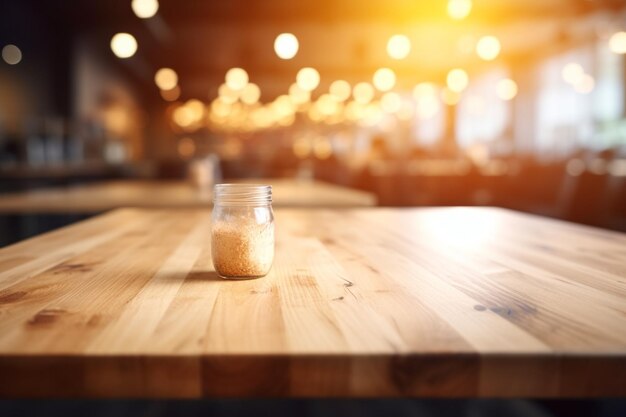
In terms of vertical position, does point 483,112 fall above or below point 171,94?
below

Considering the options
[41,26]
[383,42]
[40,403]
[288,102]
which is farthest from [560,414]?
[288,102]

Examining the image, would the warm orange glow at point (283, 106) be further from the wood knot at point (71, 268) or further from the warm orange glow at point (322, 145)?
the wood knot at point (71, 268)

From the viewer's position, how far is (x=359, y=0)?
7.40 metres

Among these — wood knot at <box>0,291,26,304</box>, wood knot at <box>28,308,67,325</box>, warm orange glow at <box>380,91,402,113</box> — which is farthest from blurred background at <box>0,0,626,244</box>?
wood knot at <box>28,308,67,325</box>

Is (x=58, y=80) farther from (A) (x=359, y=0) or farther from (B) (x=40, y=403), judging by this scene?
(B) (x=40, y=403)

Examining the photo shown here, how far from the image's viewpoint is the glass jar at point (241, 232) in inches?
35.0

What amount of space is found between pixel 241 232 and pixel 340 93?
1173cm

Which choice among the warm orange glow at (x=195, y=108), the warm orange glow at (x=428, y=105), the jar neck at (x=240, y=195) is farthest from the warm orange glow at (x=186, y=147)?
the jar neck at (x=240, y=195)

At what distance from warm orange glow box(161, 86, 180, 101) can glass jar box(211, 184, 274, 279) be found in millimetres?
15922

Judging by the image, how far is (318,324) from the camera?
0.65 meters

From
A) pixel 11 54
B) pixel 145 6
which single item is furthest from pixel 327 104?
pixel 145 6

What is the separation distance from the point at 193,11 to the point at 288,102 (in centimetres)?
700

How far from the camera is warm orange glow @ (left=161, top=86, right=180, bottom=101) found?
16.2 meters

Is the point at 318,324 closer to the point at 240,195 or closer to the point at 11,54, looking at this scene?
the point at 240,195
